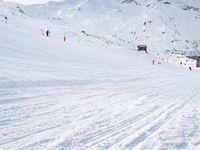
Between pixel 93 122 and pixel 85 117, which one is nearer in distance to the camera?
pixel 93 122

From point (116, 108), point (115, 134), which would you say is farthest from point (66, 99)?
point (115, 134)

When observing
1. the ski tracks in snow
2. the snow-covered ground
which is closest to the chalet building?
the snow-covered ground

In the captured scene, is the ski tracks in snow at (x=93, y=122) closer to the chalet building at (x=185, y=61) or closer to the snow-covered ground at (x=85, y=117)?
the snow-covered ground at (x=85, y=117)

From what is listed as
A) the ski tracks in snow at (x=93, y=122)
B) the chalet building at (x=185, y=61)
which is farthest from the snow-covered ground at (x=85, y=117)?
the chalet building at (x=185, y=61)

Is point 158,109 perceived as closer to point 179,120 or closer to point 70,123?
point 179,120

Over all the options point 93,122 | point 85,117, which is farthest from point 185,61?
point 93,122

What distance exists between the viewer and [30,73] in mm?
16750

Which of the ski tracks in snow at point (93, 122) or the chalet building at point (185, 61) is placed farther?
the chalet building at point (185, 61)

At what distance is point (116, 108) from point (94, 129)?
298cm

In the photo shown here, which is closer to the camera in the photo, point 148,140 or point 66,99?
point 148,140

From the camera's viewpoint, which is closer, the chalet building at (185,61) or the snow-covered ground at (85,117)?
the snow-covered ground at (85,117)

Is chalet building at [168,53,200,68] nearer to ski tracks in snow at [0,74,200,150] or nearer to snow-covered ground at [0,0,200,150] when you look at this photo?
snow-covered ground at [0,0,200,150]

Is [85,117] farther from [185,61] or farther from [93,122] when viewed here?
[185,61]

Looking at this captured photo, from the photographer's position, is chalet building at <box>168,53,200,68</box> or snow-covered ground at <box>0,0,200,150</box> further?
chalet building at <box>168,53,200,68</box>
